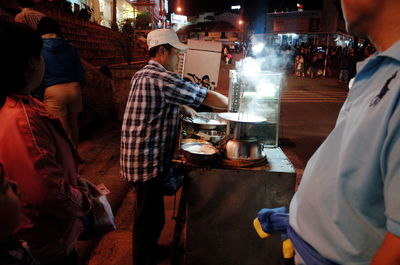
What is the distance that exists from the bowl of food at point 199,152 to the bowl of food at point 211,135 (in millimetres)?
356

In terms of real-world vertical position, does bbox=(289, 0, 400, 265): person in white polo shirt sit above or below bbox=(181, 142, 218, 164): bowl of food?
above

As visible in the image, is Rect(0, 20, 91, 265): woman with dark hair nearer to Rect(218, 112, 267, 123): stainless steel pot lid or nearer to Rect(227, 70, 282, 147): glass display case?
Rect(218, 112, 267, 123): stainless steel pot lid

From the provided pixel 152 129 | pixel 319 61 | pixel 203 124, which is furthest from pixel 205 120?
pixel 319 61

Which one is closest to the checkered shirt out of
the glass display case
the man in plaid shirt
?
the man in plaid shirt

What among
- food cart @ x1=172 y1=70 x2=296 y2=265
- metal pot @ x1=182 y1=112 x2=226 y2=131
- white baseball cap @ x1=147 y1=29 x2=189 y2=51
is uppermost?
white baseball cap @ x1=147 y1=29 x2=189 y2=51

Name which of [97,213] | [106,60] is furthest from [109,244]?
[106,60]

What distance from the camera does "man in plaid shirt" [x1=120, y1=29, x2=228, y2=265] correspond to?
282cm

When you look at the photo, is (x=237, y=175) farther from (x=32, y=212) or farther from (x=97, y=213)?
(x=32, y=212)

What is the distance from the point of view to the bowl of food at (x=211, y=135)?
11.4 ft

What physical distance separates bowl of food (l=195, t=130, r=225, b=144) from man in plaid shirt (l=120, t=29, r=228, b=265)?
0.57 metres

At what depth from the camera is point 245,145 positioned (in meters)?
2.80

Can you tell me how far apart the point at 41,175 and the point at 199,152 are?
159 cm

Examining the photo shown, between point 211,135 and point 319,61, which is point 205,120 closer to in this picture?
point 211,135

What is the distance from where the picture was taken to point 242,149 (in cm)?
280
